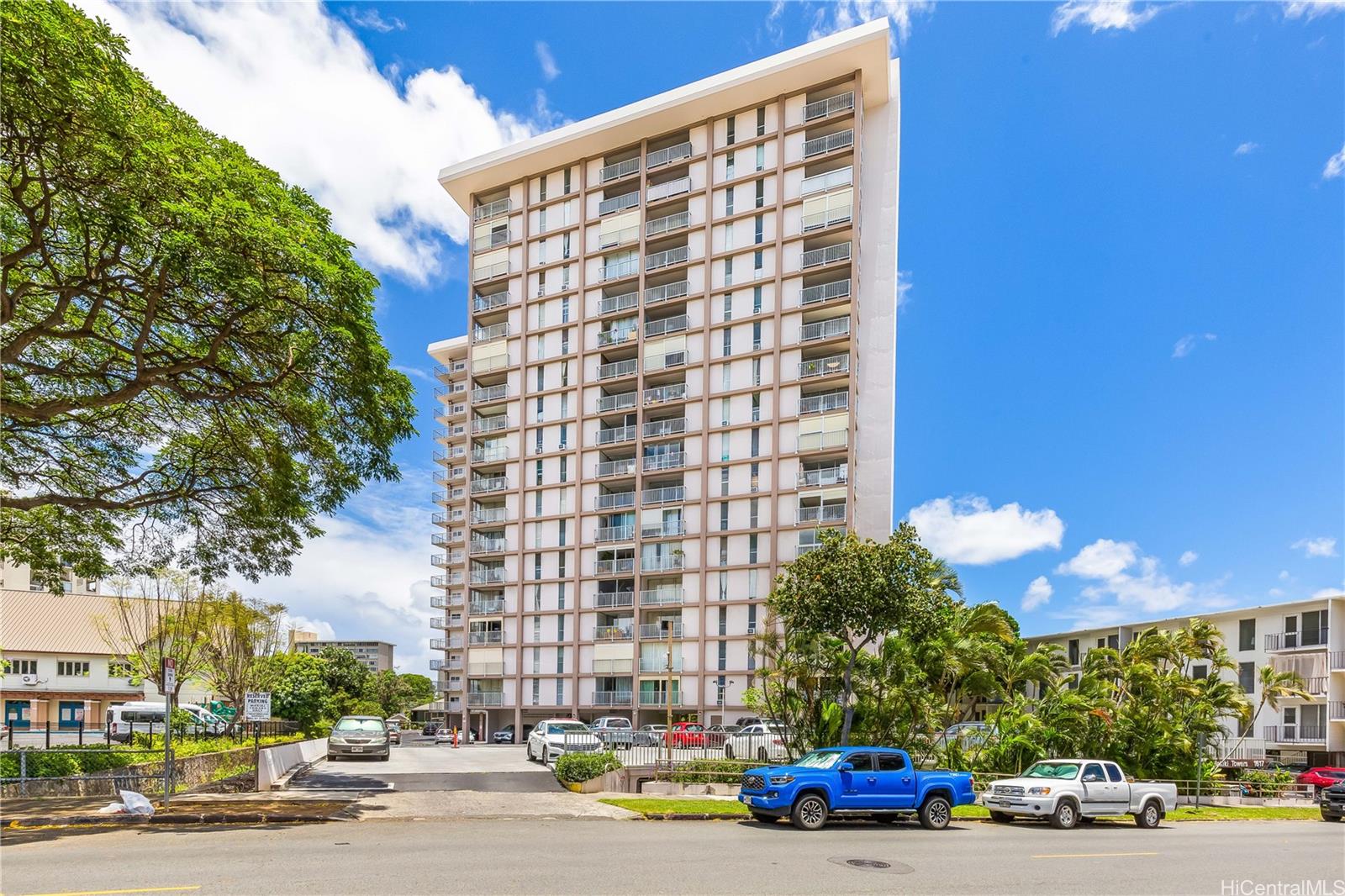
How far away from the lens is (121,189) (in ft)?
53.1

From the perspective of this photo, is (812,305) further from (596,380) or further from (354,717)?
(354,717)

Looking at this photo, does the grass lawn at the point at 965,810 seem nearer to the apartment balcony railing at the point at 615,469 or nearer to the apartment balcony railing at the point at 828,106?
the apartment balcony railing at the point at 615,469

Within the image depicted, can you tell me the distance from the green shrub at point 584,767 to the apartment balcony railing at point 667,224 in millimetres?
49961

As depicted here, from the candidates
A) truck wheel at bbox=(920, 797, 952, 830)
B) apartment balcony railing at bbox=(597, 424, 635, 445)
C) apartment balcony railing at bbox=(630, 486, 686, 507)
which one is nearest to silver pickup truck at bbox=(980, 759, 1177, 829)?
truck wheel at bbox=(920, 797, 952, 830)

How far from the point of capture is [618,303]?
234 ft

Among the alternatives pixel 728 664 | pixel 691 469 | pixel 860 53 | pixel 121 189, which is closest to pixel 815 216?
pixel 860 53

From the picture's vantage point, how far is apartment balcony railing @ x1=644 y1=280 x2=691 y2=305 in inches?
2726

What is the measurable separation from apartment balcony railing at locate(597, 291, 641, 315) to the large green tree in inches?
1883

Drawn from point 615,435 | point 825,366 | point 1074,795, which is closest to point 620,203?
point 615,435

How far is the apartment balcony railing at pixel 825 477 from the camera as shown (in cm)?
6153

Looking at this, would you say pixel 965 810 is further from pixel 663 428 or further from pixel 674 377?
pixel 674 377

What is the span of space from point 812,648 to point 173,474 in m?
20.1

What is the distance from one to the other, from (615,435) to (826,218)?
72.8 ft

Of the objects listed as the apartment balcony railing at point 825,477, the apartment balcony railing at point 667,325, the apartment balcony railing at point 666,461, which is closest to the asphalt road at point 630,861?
the apartment balcony railing at point 825,477
